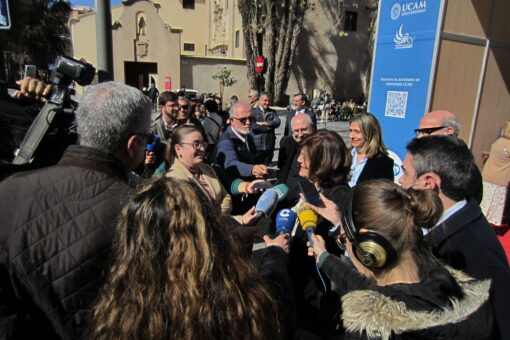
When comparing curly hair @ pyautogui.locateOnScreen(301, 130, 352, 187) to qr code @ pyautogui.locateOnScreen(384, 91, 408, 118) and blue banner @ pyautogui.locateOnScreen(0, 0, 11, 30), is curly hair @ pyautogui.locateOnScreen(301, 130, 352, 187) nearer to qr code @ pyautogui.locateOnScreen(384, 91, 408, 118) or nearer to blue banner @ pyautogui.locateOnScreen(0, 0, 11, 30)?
blue banner @ pyautogui.locateOnScreen(0, 0, 11, 30)

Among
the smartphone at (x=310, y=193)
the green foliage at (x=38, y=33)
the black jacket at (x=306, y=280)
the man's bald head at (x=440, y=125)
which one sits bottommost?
the black jacket at (x=306, y=280)

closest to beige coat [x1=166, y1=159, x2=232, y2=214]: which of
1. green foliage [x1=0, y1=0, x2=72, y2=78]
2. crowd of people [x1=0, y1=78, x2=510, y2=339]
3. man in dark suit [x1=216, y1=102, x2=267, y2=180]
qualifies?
man in dark suit [x1=216, y1=102, x2=267, y2=180]

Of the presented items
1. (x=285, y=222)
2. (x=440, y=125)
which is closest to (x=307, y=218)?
(x=285, y=222)

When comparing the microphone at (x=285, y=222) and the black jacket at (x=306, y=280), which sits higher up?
the microphone at (x=285, y=222)

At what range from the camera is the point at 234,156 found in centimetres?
397

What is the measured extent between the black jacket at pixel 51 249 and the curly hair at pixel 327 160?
1.55 meters

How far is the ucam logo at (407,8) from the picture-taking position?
15.8ft

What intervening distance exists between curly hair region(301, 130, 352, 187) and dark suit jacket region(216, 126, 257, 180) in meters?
1.22

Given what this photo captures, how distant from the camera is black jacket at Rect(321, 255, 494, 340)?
48.8 inches

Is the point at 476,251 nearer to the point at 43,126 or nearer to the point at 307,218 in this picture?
the point at 307,218

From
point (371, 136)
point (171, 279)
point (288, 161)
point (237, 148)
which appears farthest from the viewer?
point (237, 148)

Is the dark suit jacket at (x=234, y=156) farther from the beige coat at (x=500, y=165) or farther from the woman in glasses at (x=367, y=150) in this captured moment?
the beige coat at (x=500, y=165)

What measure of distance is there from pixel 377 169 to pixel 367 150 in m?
0.27

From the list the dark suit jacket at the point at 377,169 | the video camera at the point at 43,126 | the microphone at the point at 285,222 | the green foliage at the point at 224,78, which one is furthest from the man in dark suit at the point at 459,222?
the green foliage at the point at 224,78
